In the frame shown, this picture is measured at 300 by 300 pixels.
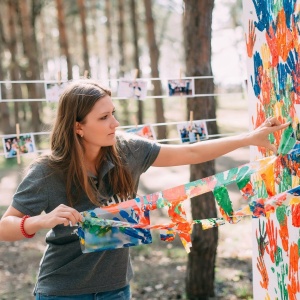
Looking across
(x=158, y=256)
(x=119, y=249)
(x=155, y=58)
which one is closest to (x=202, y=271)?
(x=158, y=256)

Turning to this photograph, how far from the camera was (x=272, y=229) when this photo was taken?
121 inches

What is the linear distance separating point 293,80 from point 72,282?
1.30 metres

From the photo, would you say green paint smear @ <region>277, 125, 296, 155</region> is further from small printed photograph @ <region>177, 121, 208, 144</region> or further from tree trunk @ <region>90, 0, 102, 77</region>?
tree trunk @ <region>90, 0, 102, 77</region>

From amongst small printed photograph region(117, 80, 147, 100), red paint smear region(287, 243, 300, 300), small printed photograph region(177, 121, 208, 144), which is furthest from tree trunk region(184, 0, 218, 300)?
red paint smear region(287, 243, 300, 300)

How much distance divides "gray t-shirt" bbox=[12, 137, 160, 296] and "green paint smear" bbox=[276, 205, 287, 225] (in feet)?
2.58

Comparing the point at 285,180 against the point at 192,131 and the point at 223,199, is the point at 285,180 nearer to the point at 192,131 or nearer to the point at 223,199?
the point at 223,199

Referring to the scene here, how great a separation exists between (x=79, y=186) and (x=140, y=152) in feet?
1.26

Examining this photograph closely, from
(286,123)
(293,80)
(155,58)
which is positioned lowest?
(286,123)

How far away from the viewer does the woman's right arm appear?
2.26 m

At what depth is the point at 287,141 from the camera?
101 inches

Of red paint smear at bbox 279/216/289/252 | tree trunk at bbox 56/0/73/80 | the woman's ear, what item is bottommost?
red paint smear at bbox 279/216/289/252

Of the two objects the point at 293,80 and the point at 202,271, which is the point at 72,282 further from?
the point at 202,271

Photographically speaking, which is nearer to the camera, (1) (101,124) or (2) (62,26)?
(1) (101,124)

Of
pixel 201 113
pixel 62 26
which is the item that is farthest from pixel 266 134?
pixel 62 26
